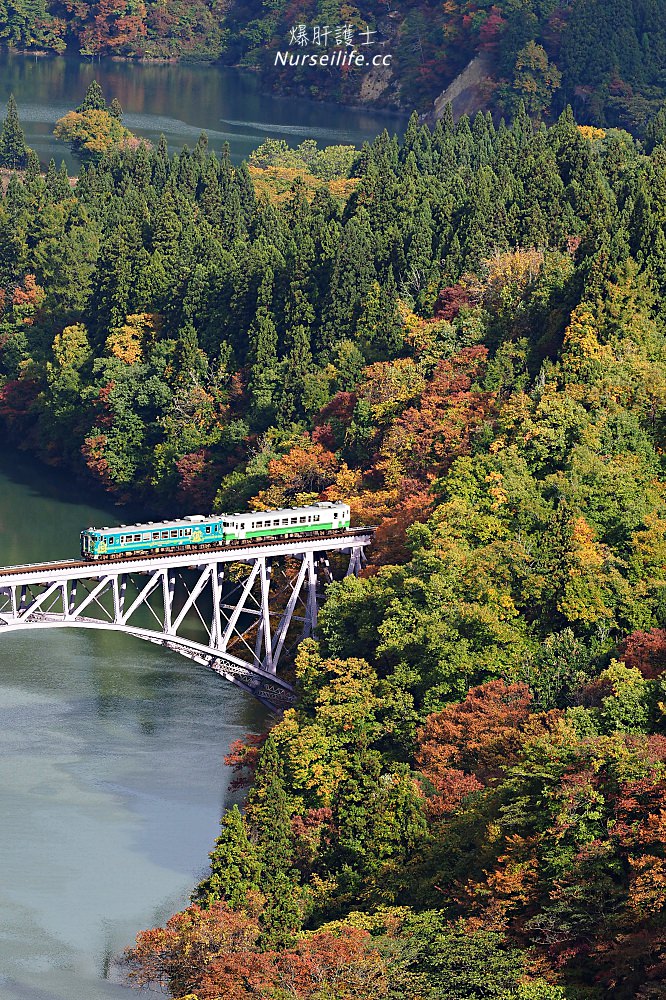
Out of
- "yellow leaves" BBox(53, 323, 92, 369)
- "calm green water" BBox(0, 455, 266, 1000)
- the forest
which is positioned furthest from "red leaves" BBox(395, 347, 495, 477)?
"yellow leaves" BBox(53, 323, 92, 369)

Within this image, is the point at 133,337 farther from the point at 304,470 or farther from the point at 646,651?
the point at 646,651

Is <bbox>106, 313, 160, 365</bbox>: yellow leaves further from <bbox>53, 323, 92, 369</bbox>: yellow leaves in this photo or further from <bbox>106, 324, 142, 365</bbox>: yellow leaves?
<bbox>53, 323, 92, 369</bbox>: yellow leaves

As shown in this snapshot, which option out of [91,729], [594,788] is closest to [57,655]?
[91,729]

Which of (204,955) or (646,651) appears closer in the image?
(204,955)

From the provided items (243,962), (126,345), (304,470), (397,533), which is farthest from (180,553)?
(126,345)

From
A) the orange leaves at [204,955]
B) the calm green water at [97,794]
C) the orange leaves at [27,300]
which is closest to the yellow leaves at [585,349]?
the calm green water at [97,794]

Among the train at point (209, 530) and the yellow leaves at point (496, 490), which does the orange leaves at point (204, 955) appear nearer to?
the train at point (209, 530)
